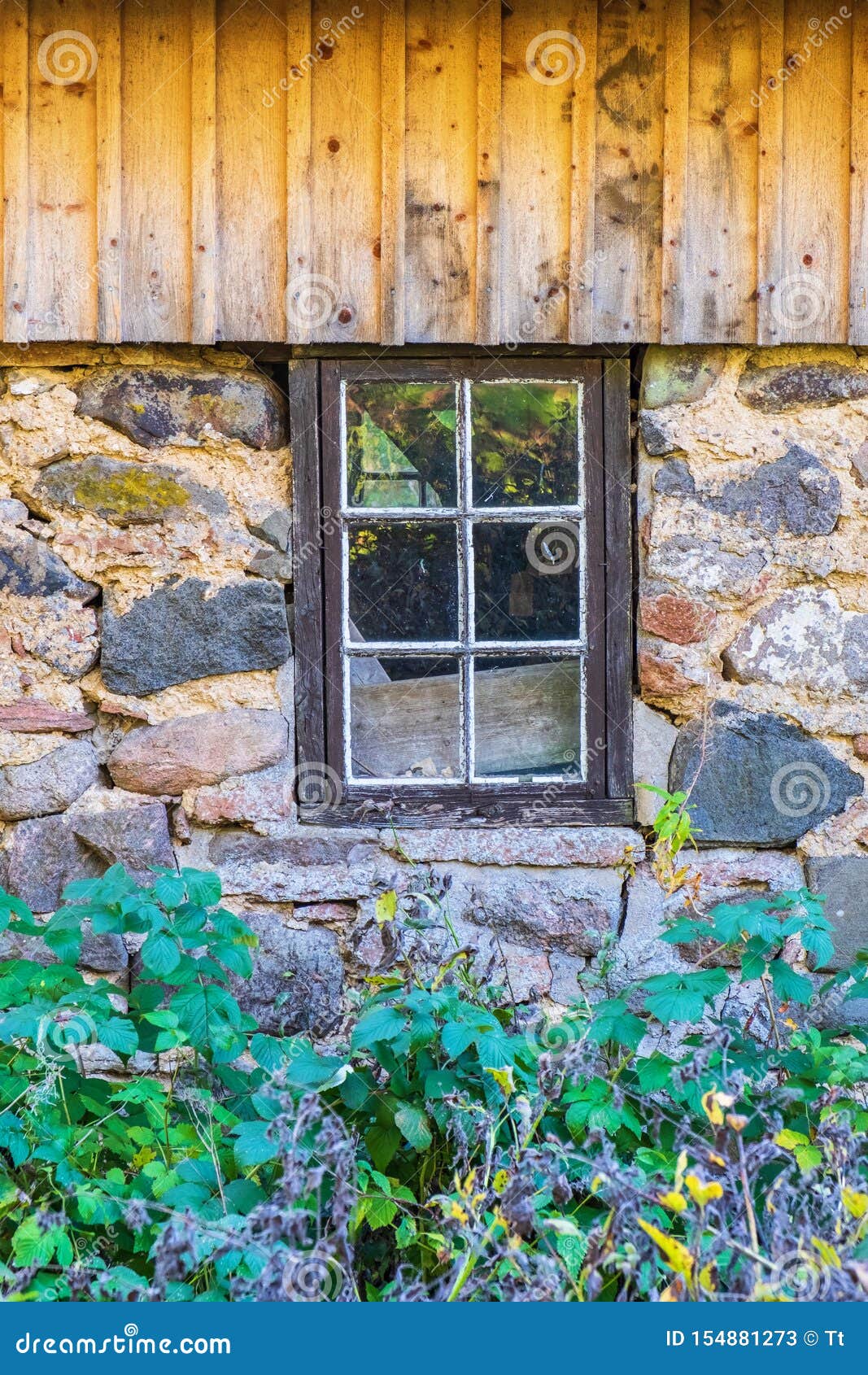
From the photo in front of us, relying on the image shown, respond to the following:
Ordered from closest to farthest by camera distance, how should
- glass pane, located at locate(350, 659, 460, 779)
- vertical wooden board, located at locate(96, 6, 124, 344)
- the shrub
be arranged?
the shrub, vertical wooden board, located at locate(96, 6, 124, 344), glass pane, located at locate(350, 659, 460, 779)

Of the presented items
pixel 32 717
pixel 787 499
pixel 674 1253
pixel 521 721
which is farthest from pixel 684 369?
pixel 674 1253

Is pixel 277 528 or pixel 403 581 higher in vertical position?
pixel 277 528

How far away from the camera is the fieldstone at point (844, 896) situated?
276 cm

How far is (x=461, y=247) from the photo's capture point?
2.74 m

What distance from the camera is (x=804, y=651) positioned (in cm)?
278

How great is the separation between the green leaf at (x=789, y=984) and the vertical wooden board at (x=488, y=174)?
1.58 metres

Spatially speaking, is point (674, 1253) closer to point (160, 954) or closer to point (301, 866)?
point (160, 954)

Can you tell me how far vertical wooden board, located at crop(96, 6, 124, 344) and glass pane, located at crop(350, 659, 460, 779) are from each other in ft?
3.43

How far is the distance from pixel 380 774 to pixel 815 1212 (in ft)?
4.61


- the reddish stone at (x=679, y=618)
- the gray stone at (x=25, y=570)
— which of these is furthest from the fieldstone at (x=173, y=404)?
the reddish stone at (x=679, y=618)

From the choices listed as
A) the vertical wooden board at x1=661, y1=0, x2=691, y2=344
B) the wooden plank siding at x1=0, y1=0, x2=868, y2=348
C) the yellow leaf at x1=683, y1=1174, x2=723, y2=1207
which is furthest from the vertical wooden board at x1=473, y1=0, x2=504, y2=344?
the yellow leaf at x1=683, y1=1174, x2=723, y2=1207

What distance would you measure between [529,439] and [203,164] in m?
1.02

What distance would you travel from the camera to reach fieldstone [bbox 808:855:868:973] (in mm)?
2764

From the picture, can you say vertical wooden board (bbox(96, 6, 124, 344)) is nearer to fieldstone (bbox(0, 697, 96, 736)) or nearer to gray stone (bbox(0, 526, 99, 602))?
gray stone (bbox(0, 526, 99, 602))
